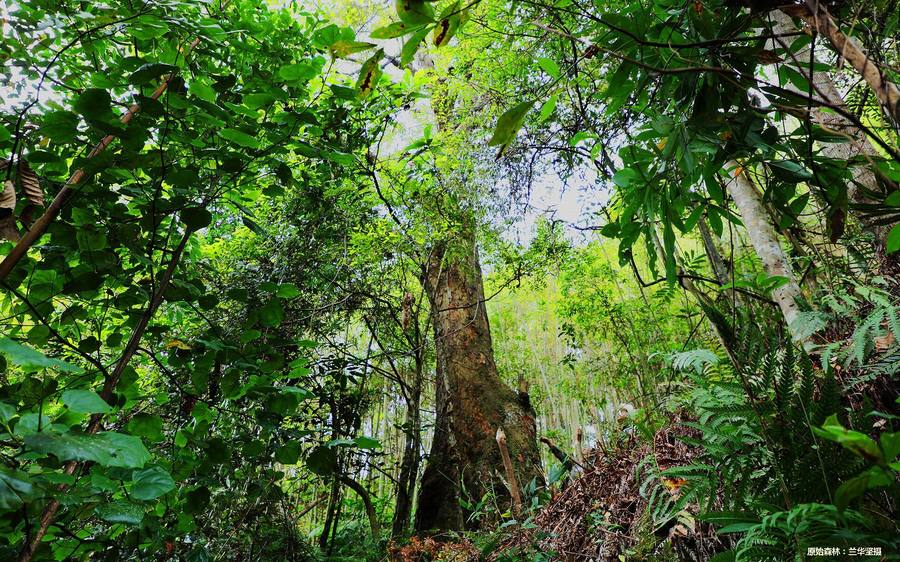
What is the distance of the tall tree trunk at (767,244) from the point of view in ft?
4.72

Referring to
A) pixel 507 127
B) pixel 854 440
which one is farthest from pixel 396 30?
pixel 854 440

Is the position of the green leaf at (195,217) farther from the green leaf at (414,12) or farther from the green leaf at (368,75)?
the green leaf at (414,12)

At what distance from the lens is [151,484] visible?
673mm

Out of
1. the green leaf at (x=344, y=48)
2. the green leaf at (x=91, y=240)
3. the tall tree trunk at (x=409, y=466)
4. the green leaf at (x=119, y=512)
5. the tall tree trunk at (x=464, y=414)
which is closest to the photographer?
the green leaf at (x=344, y=48)

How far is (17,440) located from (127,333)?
792 mm

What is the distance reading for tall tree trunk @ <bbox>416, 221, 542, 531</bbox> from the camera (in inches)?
126

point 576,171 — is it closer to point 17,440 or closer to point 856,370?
point 856,370

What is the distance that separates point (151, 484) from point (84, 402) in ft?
0.74

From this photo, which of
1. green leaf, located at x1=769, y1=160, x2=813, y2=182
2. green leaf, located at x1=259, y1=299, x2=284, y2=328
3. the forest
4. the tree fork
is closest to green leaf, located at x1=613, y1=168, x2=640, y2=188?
the forest

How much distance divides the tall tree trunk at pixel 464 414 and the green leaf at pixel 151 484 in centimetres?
228

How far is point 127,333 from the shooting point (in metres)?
1.29

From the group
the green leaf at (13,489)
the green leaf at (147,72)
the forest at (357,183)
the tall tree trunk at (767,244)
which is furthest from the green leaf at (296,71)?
the tall tree trunk at (767,244)

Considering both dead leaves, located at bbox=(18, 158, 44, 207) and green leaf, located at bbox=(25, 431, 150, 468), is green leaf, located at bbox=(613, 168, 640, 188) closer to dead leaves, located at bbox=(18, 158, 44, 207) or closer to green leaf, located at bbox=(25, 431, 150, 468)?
green leaf, located at bbox=(25, 431, 150, 468)

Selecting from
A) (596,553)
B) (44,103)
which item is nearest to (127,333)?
(44,103)
